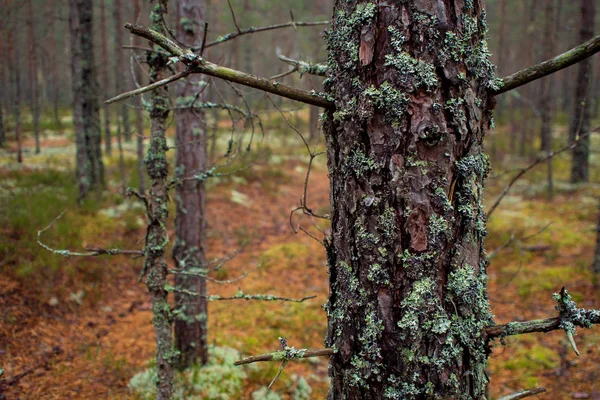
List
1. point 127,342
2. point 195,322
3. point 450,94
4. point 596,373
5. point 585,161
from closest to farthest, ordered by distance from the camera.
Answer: point 450,94, point 596,373, point 195,322, point 127,342, point 585,161

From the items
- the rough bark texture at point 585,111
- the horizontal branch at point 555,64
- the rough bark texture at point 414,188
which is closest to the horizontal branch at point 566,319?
the rough bark texture at point 414,188

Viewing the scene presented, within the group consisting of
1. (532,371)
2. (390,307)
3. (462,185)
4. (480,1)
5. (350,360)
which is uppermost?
(480,1)

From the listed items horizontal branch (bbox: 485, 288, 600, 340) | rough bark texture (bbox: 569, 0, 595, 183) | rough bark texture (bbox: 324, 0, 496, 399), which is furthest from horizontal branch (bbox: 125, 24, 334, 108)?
rough bark texture (bbox: 569, 0, 595, 183)

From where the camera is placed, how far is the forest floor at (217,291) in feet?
15.4

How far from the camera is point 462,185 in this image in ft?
4.91

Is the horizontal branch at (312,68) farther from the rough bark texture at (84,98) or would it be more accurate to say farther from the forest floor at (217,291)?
the rough bark texture at (84,98)

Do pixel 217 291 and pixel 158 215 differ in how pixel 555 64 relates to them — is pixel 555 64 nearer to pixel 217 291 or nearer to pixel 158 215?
pixel 158 215

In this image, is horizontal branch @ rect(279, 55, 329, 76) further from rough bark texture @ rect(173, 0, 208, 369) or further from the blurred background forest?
rough bark texture @ rect(173, 0, 208, 369)

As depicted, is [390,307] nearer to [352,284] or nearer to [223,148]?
[352,284]

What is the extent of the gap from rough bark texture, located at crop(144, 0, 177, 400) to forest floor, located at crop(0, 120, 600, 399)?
0.84m

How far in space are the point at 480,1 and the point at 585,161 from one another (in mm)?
13616

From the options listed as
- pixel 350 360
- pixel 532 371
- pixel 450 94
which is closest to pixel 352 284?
pixel 350 360

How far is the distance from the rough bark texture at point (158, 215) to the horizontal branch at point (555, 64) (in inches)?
97.6

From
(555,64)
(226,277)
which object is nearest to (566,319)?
(555,64)
